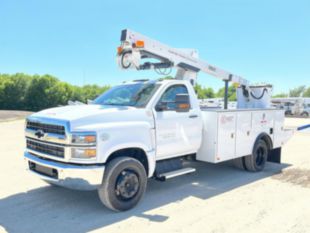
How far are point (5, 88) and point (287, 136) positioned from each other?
46.6m

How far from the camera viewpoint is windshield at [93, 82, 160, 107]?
520 centimetres

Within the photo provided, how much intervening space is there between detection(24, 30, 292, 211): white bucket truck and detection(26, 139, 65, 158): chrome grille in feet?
0.05

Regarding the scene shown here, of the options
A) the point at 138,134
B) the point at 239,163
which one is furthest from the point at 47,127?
the point at 239,163

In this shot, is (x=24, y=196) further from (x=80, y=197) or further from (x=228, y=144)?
(x=228, y=144)

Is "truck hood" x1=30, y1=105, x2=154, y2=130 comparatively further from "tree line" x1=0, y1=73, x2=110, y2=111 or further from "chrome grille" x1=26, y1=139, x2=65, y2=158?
"tree line" x1=0, y1=73, x2=110, y2=111

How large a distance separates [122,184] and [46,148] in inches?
52.3

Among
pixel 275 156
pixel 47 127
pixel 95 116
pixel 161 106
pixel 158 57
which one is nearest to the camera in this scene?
pixel 95 116

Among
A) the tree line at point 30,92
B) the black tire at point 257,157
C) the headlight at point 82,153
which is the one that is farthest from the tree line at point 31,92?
the headlight at point 82,153

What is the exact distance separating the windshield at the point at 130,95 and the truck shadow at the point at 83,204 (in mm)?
1761

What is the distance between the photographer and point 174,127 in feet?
17.4

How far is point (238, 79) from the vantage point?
320 inches

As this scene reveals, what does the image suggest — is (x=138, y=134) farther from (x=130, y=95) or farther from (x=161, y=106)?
(x=130, y=95)

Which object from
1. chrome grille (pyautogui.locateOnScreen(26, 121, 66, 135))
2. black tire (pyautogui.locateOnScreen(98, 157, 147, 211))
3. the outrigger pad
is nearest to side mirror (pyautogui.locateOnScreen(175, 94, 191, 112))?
black tire (pyautogui.locateOnScreen(98, 157, 147, 211))

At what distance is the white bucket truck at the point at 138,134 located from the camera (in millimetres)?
4160
